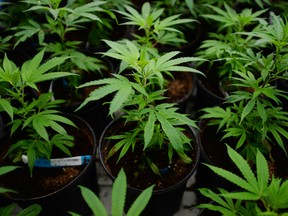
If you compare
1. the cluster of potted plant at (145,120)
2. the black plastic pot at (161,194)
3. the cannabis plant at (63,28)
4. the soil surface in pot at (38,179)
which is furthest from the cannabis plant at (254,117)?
A: the soil surface in pot at (38,179)

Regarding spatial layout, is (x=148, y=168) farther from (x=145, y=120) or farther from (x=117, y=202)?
(x=117, y=202)

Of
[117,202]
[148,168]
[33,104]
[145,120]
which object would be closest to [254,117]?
[145,120]

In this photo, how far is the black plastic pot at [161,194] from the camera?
1.65m

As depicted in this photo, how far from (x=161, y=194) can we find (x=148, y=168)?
0.19 meters

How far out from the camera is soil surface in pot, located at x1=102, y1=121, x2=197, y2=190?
5.67 ft

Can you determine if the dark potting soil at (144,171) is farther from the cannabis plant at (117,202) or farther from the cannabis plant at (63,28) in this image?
the cannabis plant at (117,202)

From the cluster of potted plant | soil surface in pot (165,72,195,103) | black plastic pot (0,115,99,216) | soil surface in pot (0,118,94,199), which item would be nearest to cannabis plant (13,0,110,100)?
the cluster of potted plant

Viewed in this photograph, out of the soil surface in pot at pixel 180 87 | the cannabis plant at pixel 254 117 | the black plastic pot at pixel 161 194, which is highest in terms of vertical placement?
the cannabis plant at pixel 254 117

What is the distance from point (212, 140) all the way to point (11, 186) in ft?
4.21

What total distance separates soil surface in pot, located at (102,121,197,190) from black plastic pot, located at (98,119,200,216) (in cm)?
3

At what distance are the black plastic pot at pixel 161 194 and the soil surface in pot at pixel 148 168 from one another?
3cm

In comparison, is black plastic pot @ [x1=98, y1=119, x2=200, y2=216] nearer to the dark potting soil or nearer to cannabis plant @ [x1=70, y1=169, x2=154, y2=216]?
the dark potting soil

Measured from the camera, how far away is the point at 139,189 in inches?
63.8

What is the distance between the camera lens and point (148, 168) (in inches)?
70.5
